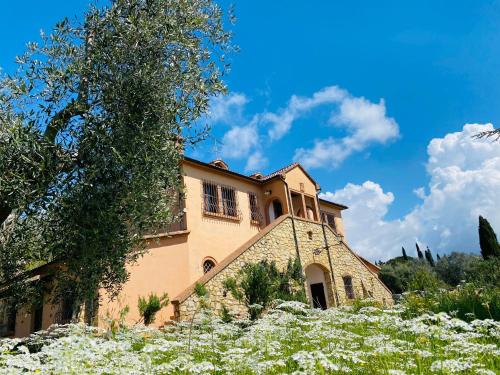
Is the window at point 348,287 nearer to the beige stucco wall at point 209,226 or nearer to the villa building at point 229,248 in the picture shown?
the villa building at point 229,248

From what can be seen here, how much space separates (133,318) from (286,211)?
10617mm

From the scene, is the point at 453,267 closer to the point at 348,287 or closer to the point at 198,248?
the point at 348,287

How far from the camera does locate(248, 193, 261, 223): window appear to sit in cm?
2049

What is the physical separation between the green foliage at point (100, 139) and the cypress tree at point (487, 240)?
3383 cm

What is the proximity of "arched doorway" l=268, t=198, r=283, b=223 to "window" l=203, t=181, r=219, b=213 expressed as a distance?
4.09 meters

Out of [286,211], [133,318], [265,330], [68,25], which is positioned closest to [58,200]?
[68,25]

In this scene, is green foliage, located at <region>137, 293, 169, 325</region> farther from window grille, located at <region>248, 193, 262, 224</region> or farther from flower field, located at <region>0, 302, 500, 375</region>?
window grille, located at <region>248, 193, 262, 224</region>

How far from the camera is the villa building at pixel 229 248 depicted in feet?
43.0

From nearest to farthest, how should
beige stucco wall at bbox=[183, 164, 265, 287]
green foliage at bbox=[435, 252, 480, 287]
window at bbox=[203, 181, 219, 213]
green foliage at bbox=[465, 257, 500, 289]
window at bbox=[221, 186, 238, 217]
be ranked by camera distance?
green foliage at bbox=[465, 257, 500, 289] → beige stucco wall at bbox=[183, 164, 265, 287] → window at bbox=[203, 181, 219, 213] → window at bbox=[221, 186, 238, 217] → green foliage at bbox=[435, 252, 480, 287]

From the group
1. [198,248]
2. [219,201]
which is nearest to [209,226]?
[198,248]

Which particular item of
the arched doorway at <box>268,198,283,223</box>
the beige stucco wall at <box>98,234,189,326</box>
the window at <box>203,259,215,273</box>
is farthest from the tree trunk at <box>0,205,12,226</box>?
the arched doorway at <box>268,198,283,223</box>

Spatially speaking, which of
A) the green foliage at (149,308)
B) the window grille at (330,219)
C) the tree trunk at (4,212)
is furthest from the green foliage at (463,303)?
the window grille at (330,219)

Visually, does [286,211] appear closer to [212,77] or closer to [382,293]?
[382,293]

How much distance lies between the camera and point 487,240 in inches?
1328
